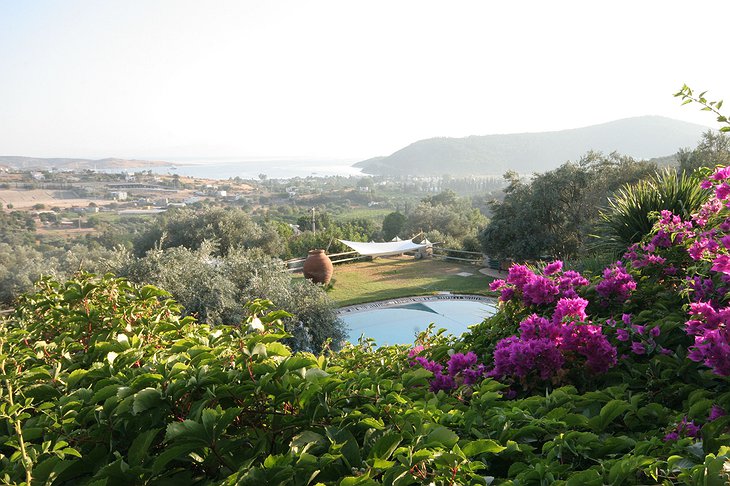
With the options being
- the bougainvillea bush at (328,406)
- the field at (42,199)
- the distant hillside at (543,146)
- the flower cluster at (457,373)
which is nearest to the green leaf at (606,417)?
the bougainvillea bush at (328,406)

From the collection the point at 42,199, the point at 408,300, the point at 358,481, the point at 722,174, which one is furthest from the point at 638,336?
the point at 42,199

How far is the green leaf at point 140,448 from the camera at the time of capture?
76cm

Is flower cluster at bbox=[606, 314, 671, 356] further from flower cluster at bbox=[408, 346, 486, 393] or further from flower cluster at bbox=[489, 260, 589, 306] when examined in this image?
flower cluster at bbox=[408, 346, 486, 393]

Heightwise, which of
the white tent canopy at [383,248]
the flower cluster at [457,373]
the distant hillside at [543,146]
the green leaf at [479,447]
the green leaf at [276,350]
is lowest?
the white tent canopy at [383,248]

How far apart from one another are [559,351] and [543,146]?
3031 inches

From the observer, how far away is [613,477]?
0.82 m

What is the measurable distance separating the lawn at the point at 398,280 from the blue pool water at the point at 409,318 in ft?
2.29

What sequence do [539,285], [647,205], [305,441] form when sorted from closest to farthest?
1. [305,441]
2. [539,285]
3. [647,205]

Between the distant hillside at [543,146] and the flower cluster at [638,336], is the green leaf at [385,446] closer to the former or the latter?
the flower cluster at [638,336]

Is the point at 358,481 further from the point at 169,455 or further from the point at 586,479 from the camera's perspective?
the point at 586,479

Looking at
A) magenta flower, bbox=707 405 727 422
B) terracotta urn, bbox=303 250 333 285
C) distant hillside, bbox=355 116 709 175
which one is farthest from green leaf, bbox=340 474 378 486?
distant hillside, bbox=355 116 709 175

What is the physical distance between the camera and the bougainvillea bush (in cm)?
76

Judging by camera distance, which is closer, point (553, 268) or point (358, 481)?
point (358, 481)

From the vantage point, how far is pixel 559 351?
170cm
